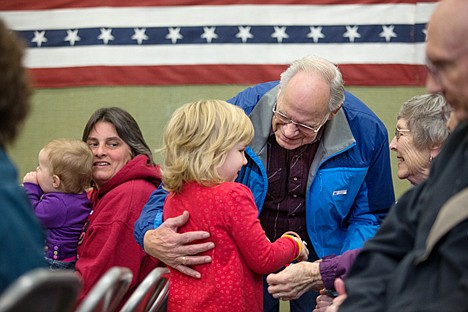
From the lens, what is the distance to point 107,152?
13.1 feet

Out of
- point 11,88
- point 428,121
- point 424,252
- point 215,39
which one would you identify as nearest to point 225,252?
point 428,121

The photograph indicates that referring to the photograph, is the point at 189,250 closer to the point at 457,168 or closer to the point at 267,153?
the point at 267,153

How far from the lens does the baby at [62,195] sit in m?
3.85

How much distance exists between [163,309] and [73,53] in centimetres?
272

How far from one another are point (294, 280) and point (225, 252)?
30 cm

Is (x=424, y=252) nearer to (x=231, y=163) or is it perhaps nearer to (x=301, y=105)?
(x=231, y=163)

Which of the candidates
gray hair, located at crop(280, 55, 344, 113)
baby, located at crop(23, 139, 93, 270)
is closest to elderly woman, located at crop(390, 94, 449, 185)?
gray hair, located at crop(280, 55, 344, 113)

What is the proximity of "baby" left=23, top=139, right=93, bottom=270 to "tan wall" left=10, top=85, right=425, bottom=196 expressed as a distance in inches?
41.6

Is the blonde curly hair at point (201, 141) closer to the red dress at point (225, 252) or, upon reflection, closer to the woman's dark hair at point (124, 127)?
the red dress at point (225, 252)

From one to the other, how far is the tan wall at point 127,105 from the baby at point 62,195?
1.06 metres

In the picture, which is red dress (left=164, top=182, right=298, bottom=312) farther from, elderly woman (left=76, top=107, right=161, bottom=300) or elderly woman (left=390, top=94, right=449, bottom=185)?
elderly woman (left=76, top=107, right=161, bottom=300)

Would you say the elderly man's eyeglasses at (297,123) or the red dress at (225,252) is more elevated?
the elderly man's eyeglasses at (297,123)

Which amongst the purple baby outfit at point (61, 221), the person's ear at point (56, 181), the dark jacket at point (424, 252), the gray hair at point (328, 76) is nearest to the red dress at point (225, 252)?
the gray hair at point (328, 76)

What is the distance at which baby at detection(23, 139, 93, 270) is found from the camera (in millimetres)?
3846
